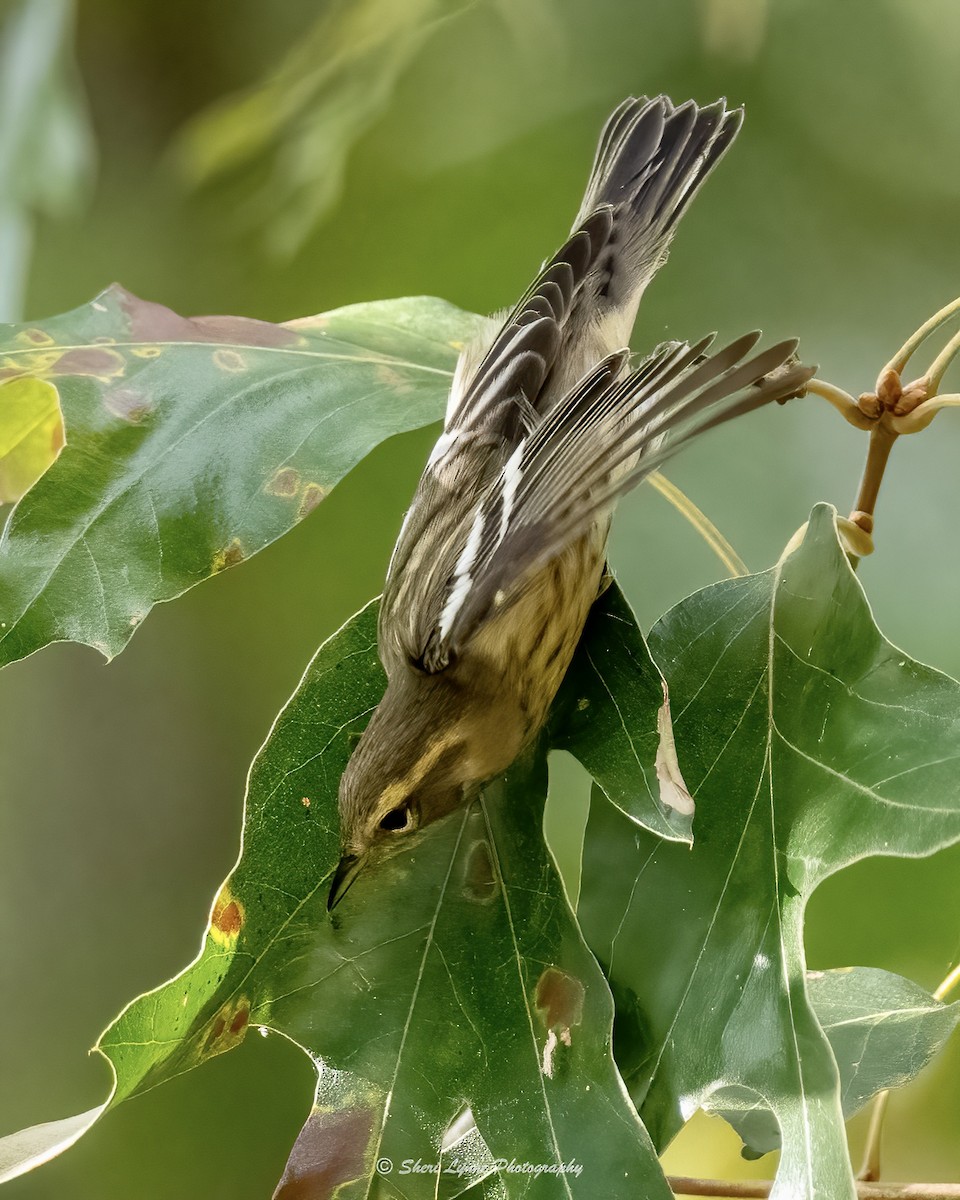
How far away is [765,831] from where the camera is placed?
1364 mm

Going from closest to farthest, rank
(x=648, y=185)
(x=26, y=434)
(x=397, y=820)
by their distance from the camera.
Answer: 1. (x=397, y=820)
2. (x=26, y=434)
3. (x=648, y=185)

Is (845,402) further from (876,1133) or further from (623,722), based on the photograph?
(876,1133)

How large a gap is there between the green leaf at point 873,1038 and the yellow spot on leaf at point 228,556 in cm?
92

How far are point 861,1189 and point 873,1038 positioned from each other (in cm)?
23

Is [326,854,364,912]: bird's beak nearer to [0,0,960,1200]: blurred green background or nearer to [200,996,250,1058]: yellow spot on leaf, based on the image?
[200,996,250,1058]: yellow spot on leaf

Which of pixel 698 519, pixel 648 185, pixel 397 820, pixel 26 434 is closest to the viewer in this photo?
pixel 397 820

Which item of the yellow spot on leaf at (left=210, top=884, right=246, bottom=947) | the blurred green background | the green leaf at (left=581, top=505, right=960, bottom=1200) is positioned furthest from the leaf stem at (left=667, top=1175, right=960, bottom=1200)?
the blurred green background

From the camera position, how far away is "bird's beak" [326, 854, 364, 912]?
4.78 feet

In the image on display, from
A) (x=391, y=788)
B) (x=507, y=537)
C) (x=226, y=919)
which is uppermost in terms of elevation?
(x=507, y=537)

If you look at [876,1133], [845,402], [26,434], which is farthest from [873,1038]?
[26,434]

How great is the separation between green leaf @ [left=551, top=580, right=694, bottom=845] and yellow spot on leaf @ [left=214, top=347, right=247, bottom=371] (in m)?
0.59

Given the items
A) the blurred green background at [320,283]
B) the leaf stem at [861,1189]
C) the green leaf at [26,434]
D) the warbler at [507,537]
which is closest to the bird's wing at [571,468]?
the warbler at [507,537]

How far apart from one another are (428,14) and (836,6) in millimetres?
2355

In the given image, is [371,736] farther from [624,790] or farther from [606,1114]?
[606,1114]
